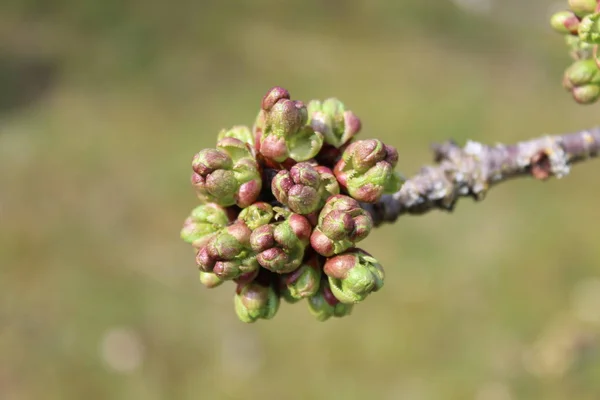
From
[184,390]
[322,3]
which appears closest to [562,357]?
[184,390]

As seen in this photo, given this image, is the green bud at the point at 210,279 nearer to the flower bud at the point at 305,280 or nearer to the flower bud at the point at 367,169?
the flower bud at the point at 305,280

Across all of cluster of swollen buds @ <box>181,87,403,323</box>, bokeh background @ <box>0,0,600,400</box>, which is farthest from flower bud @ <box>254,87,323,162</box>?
bokeh background @ <box>0,0,600,400</box>

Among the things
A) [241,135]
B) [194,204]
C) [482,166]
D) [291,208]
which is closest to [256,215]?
[291,208]

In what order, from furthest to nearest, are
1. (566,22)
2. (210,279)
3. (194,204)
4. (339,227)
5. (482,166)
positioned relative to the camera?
(194,204)
(482,166)
(566,22)
(210,279)
(339,227)

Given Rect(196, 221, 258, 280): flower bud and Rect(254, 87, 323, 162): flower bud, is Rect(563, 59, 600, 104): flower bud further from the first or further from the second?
Rect(196, 221, 258, 280): flower bud

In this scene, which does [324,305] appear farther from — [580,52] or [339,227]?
[580,52]

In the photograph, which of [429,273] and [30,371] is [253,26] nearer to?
[429,273]
